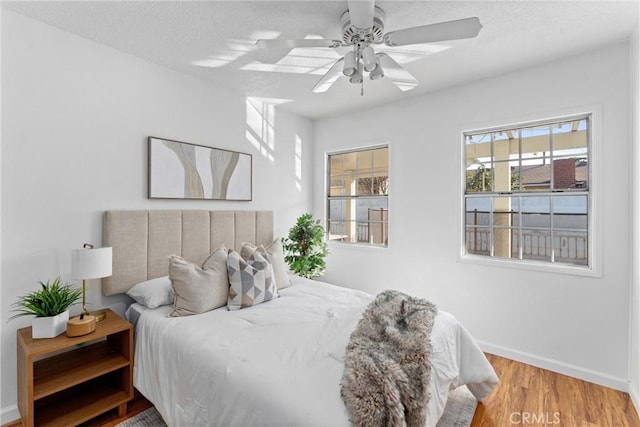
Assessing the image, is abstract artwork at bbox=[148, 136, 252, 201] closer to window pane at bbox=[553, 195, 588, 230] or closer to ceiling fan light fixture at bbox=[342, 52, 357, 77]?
ceiling fan light fixture at bbox=[342, 52, 357, 77]

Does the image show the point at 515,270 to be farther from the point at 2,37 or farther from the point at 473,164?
the point at 2,37

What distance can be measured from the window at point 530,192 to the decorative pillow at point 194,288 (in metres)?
2.51

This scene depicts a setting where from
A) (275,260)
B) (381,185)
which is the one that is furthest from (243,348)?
(381,185)

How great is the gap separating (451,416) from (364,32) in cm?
251

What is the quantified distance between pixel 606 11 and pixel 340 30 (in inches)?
67.1

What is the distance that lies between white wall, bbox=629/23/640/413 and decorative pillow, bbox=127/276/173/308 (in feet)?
11.1

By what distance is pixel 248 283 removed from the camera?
2.37 metres

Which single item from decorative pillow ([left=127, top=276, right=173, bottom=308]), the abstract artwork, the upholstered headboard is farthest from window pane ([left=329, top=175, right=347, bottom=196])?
decorative pillow ([left=127, top=276, right=173, bottom=308])

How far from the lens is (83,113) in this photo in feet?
7.32

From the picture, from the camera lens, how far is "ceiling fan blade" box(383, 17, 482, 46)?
1.46m

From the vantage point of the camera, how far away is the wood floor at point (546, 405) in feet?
6.43

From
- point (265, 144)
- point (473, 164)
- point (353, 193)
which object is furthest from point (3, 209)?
point (473, 164)

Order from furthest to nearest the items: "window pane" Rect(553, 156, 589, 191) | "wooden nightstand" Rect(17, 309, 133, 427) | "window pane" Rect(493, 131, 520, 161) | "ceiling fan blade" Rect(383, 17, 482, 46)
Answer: "window pane" Rect(493, 131, 520, 161), "window pane" Rect(553, 156, 589, 191), "wooden nightstand" Rect(17, 309, 133, 427), "ceiling fan blade" Rect(383, 17, 482, 46)

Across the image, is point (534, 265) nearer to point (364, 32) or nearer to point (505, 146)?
point (505, 146)
